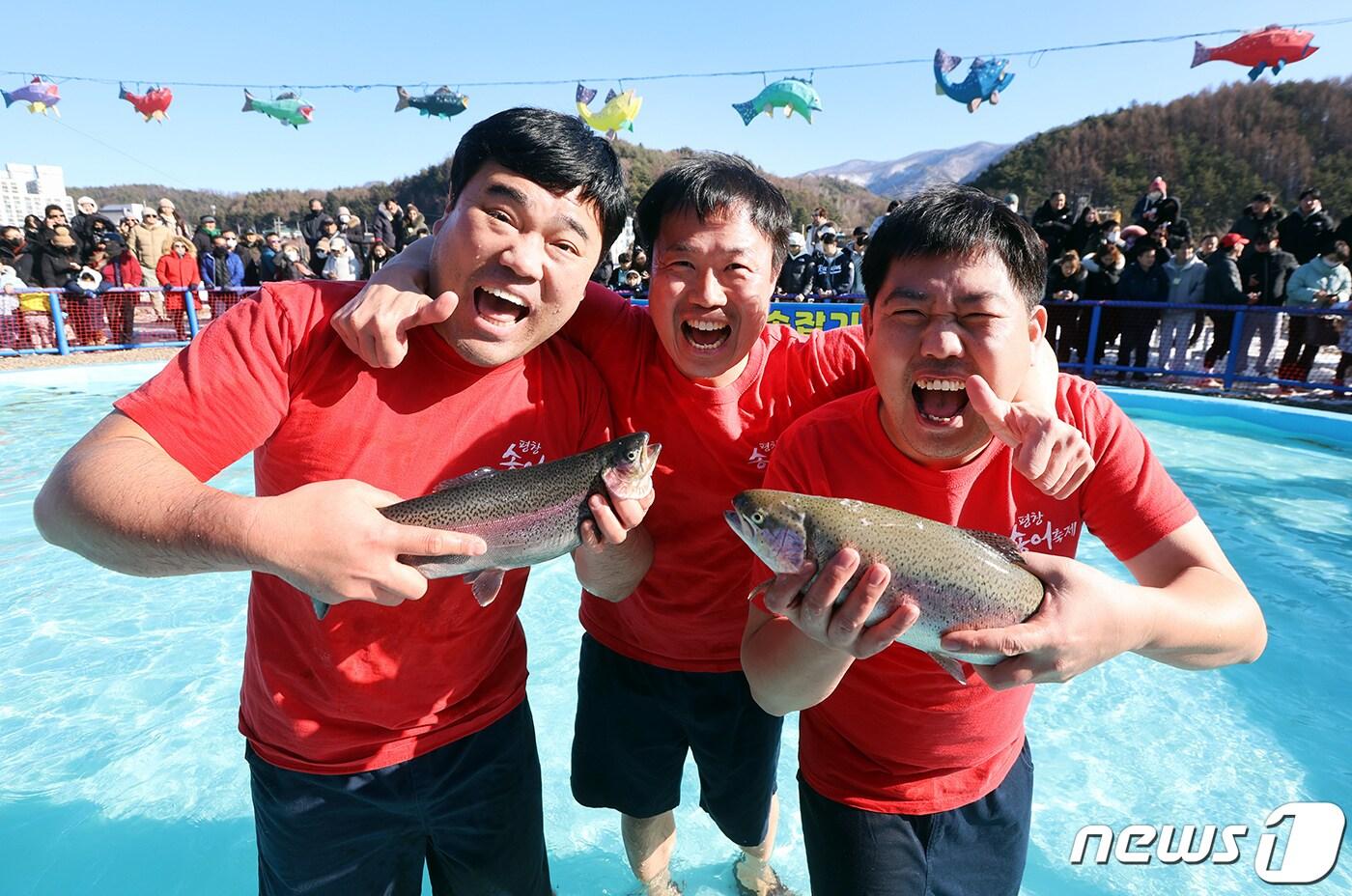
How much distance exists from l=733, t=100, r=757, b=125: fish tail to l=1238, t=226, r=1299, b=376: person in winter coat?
43.3 feet

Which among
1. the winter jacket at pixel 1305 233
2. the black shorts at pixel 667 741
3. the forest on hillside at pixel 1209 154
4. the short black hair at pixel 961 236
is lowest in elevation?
the black shorts at pixel 667 741

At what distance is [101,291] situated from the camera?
16.3 metres

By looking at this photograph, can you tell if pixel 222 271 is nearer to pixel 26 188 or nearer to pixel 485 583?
pixel 485 583

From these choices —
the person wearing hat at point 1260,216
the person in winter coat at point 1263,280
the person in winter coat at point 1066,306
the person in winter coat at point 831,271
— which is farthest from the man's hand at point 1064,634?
the person wearing hat at point 1260,216

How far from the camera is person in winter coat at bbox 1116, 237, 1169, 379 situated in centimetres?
1334

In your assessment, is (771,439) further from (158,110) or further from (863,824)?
(158,110)

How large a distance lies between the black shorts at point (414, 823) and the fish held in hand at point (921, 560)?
131 cm

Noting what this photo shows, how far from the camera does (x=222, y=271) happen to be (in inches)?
743

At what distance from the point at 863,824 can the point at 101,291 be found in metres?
20.0

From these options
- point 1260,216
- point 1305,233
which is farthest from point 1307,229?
point 1260,216

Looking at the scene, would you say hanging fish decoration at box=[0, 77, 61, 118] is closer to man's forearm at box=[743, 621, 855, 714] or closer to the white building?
man's forearm at box=[743, 621, 855, 714]

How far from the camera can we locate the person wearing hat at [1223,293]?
41.9ft

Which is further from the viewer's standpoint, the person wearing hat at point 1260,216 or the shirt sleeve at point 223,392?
the person wearing hat at point 1260,216

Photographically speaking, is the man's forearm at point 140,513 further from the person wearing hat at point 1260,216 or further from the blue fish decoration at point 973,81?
the blue fish decoration at point 973,81
